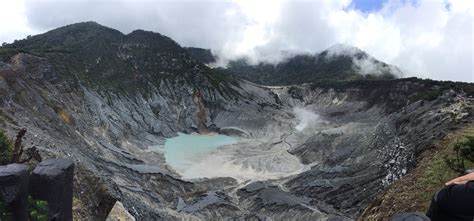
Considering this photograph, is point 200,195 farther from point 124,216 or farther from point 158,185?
point 124,216

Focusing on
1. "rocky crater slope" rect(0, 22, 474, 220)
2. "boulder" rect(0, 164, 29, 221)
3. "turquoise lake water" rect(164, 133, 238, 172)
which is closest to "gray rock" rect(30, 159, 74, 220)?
"boulder" rect(0, 164, 29, 221)

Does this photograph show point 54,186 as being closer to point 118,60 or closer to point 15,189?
point 15,189

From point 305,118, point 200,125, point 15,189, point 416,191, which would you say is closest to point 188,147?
point 200,125

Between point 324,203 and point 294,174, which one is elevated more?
point 294,174

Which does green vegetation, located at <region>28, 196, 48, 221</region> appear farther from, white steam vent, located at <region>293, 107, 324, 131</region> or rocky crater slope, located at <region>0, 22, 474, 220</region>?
white steam vent, located at <region>293, 107, 324, 131</region>

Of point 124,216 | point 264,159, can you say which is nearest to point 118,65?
point 264,159
